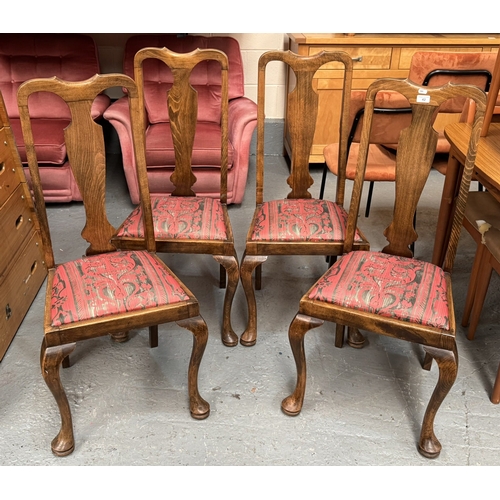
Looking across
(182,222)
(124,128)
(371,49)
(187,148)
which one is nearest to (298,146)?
(187,148)

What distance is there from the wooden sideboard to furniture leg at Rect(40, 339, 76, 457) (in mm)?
2370

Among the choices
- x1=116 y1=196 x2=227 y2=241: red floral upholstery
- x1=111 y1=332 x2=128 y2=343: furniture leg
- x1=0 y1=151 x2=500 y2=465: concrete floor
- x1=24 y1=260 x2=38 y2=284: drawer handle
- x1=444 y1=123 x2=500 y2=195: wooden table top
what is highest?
x1=444 y1=123 x2=500 y2=195: wooden table top

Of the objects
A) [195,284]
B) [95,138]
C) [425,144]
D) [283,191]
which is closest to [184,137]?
[95,138]

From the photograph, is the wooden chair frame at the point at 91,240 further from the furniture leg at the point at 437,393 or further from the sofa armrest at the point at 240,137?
the sofa armrest at the point at 240,137

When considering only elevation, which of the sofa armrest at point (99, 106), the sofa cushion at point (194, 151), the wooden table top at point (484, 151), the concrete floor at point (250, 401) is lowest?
the concrete floor at point (250, 401)

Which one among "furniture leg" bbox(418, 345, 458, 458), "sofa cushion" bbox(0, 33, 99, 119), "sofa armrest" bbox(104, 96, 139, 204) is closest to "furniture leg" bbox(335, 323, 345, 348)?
"furniture leg" bbox(418, 345, 458, 458)

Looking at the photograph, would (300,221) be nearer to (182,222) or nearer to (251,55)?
(182,222)

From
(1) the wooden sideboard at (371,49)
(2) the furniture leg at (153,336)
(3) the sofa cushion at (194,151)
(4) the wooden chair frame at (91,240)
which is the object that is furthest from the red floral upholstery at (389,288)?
(1) the wooden sideboard at (371,49)

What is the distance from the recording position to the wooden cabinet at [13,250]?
6.08 ft

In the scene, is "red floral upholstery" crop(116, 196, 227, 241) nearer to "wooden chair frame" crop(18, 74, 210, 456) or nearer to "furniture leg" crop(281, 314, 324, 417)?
"wooden chair frame" crop(18, 74, 210, 456)

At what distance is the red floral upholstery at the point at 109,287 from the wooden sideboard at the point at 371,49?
2.02m

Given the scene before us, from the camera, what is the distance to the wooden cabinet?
185 centimetres

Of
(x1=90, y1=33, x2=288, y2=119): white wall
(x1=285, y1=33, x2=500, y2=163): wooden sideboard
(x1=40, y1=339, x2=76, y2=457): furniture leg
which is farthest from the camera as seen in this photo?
(x1=90, y1=33, x2=288, y2=119): white wall

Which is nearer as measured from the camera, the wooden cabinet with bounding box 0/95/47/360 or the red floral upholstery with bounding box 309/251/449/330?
the red floral upholstery with bounding box 309/251/449/330
